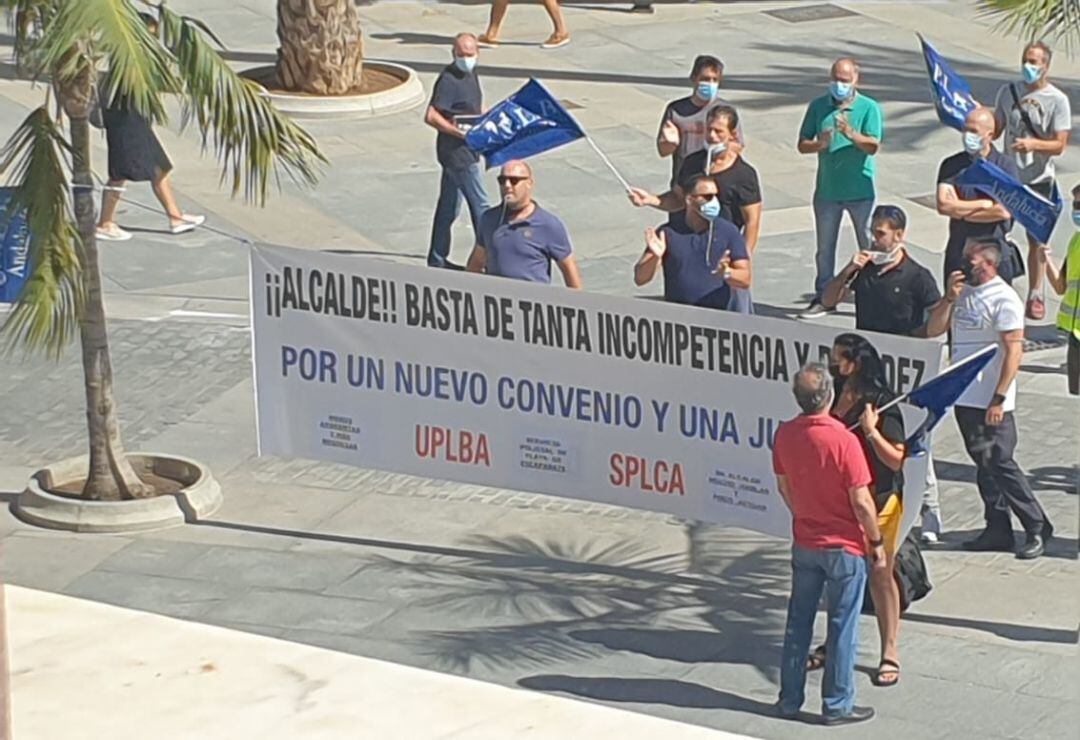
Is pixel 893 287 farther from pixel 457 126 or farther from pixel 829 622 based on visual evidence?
pixel 457 126

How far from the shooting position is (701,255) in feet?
37.7

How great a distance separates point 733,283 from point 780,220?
5128mm

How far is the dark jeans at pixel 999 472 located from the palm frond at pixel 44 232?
4.50 m

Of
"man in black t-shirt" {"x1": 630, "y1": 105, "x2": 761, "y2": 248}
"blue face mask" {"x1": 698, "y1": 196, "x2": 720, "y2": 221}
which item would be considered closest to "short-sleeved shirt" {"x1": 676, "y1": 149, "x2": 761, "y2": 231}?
"man in black t-shirt" {"x1": 630, "y1": 105, "x2": 761, "y2": 248}

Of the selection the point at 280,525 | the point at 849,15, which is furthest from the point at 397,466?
the point at 849,15

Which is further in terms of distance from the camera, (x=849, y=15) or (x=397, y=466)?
(x=849, y=15)

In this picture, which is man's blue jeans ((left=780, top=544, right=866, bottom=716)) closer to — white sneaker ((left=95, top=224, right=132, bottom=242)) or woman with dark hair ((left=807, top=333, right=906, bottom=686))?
woman with dark hair ((left=807, top=333, right=906, bottom=686))

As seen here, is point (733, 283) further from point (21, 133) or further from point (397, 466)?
point (21, 133)

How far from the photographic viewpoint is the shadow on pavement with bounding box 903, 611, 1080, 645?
9984 millimetres

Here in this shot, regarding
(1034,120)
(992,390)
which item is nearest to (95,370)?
(992,390)

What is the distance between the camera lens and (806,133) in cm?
1440

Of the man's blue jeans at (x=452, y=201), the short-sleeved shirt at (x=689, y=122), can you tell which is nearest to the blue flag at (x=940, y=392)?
the short-sleeved shirt at (x=689, y=122)

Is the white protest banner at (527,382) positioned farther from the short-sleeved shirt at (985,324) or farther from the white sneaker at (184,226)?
the white sneaker at (184,226)

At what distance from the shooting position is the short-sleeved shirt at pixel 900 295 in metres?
10.8
